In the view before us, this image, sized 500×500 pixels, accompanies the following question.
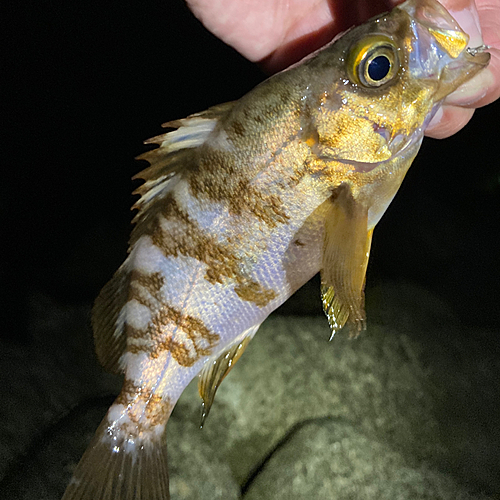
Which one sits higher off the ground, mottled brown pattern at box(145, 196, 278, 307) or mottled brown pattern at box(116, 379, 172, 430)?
mottled brown pattern at box(145, 196, 278, 307)

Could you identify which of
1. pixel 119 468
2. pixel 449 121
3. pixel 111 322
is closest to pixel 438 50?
pixel 449 121

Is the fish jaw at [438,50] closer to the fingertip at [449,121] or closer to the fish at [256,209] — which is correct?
the fish at [256,209]

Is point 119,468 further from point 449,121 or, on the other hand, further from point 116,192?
point 116,192

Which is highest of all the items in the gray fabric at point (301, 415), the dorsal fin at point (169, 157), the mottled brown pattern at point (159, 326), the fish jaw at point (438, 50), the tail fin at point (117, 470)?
the dorsal fin at point (169, 157)

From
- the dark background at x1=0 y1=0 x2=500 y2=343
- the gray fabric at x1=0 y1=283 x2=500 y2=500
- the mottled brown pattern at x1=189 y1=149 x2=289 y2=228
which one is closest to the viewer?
the mottled brown pattern at x1=189 y1=149 x2=289 y2=228

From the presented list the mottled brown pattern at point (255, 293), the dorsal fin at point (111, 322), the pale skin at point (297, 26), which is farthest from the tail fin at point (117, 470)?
the pale skin at point (297, 26)

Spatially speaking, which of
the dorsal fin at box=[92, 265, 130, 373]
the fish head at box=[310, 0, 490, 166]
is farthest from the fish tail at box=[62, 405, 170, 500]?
the fish head at box=[310, 0, 490, 166]

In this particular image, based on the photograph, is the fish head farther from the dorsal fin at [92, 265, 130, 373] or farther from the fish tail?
the fish tail
